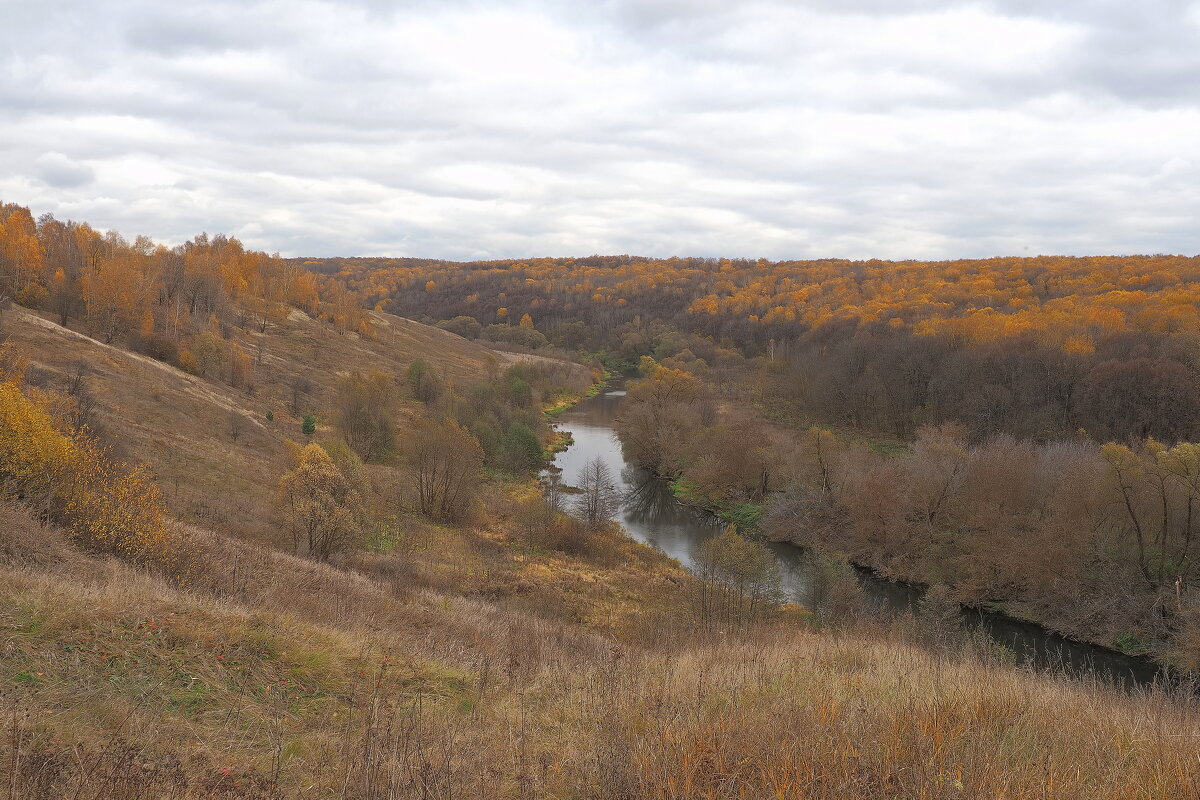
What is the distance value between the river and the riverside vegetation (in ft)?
6.96

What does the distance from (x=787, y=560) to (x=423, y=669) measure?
24.2m

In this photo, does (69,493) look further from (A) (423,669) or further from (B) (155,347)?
(B) (155,347)

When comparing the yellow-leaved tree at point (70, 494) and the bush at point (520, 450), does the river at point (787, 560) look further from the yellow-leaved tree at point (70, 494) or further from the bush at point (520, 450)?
the yellow-leaved tree at point (70, 494)

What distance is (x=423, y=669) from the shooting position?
7070 mm

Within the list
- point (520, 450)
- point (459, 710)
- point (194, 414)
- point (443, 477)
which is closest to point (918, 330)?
point (520, 450)

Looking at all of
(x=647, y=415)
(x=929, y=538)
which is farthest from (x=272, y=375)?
(x=929, y=538)

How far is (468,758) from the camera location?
4355 millimetres

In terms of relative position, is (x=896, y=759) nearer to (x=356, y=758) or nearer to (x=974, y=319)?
(x=356, y=758)

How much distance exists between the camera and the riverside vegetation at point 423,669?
3.81 metres

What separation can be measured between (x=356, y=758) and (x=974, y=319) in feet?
208

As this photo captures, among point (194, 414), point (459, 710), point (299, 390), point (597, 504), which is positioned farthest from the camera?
point (299, 390)

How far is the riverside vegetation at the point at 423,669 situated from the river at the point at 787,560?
212 cm

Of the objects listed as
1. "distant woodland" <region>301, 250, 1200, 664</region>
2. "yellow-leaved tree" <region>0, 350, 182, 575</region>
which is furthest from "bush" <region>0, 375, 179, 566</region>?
"distant woodland" <region>301, 250, 1200, 664</region>

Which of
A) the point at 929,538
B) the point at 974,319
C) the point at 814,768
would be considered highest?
the point at 974,319
